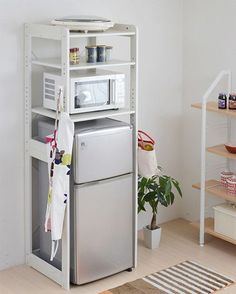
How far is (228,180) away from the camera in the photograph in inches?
162

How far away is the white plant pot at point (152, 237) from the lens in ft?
13.8

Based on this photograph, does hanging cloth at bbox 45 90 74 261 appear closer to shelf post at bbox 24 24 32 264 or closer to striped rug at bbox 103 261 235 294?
shelf post at bbox 24 24 32 264

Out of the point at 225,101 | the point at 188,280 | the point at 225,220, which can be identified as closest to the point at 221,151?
the point at 225,101

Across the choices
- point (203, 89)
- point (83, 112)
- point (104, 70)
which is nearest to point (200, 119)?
point (203, 89)

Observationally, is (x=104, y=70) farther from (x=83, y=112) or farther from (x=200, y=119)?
(x=200, y=119)

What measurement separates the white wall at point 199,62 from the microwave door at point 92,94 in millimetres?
1017

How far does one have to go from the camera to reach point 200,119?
4516 millimetres

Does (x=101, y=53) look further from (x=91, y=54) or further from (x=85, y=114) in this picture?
(x=85, y=114)

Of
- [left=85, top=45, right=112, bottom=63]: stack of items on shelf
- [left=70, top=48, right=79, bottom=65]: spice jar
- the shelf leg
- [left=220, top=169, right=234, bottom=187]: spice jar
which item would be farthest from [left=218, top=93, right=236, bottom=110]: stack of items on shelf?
[left=70, top=48, right=79, bottom=65]: spice jar

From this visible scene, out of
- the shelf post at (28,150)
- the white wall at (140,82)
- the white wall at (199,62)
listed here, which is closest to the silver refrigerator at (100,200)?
the shelf post at (28,150)

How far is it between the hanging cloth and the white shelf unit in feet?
0.20

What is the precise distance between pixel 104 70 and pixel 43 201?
856 mm

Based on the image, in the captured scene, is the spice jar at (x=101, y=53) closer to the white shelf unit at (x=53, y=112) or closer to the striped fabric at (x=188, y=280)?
the white shelf unit at (x=53, y=112)

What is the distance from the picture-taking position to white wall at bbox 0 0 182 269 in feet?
12.1
